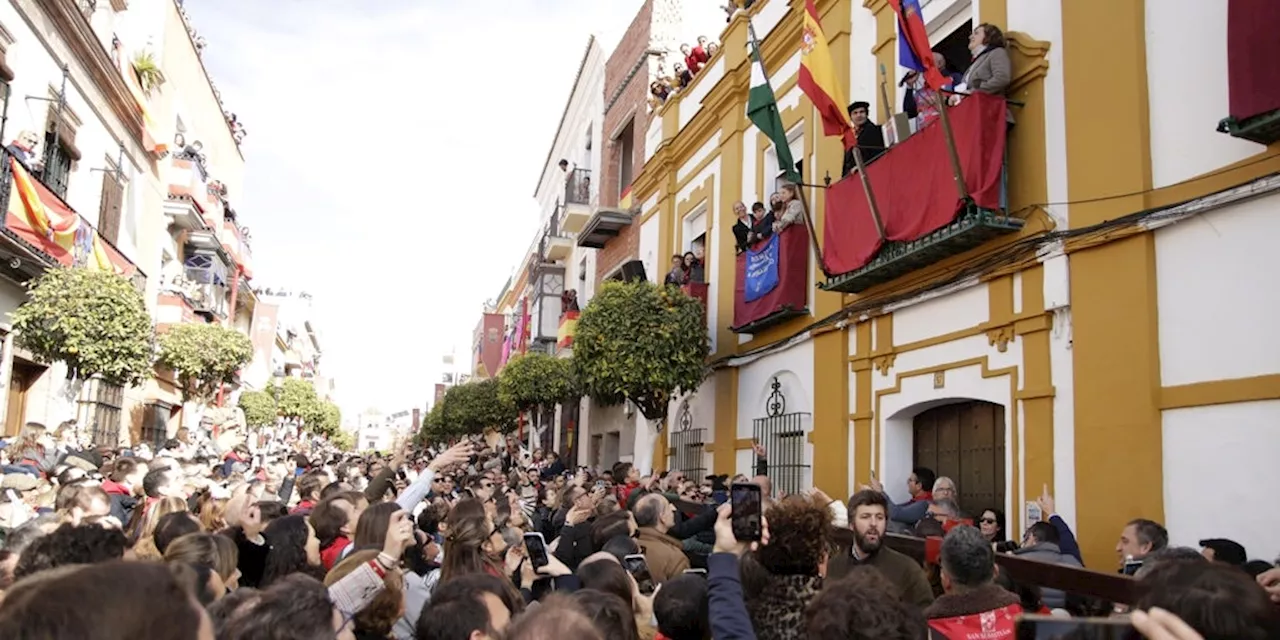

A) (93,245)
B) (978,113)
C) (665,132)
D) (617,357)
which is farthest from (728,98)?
(93,245)

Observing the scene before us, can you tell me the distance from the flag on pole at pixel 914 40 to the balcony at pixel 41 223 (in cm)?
1226

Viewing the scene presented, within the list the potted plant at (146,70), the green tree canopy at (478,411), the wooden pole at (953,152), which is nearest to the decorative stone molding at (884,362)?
the wooden pole at (953,152)

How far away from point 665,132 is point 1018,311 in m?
11.0

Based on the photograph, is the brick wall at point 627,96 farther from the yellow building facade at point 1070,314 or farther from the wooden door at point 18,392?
the wooden door at point 18,392

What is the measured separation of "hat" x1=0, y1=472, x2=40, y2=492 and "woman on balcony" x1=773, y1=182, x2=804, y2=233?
822 centimetres

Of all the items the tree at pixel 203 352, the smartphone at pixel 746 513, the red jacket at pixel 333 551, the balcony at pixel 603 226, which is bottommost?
the red jacket at pixel 333 551

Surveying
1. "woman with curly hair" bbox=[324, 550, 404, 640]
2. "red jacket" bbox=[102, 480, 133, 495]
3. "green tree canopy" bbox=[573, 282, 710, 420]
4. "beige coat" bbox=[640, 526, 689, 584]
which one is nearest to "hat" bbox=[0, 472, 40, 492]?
"red jacket" bbox=[102, 480, 133, 495]

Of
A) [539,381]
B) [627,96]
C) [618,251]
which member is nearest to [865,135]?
[618,251]

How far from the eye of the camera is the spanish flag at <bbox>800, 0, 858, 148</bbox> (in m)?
9.85

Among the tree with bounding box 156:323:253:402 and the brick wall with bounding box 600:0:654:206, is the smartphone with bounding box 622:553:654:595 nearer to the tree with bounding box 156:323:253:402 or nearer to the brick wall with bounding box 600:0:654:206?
the brick wall with bounding box 600:0:654:206

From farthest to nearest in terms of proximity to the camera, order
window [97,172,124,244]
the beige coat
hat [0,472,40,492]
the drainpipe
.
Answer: the drainpipe → window [97,172,124,244] → hat [0,472,40,492] → the beige coat

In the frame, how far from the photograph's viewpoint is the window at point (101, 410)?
767 inches

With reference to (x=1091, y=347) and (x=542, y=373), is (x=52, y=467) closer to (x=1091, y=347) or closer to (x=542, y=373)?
(x=1091, y=347)

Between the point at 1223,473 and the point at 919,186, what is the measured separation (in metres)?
3.72
